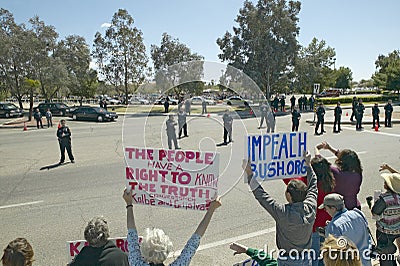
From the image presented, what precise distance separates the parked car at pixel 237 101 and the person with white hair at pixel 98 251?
1626 mm

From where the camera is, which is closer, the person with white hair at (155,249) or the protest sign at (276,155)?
the person with white hair at (155,249)

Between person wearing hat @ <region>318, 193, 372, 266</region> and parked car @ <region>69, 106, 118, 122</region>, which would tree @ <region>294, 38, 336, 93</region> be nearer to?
parked car @ <region>69, 106, 118, 122</region>

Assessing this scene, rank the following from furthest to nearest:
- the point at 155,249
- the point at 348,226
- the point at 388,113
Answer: the point at 388,113 < the point at 348,226 < the point at 155,249

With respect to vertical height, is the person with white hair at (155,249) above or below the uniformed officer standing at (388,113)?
below

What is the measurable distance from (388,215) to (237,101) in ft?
6.65

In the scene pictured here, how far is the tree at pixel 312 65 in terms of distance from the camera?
127 feet

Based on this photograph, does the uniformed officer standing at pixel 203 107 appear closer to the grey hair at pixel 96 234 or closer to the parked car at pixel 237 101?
the parked car at pixel 237 101

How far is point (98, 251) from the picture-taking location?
278 centimetres

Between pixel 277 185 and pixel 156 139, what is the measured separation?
16.6 ft

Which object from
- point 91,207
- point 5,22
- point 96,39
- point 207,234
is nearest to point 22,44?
point 5,22

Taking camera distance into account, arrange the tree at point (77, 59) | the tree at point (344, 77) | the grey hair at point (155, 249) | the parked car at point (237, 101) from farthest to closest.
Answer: the tree at point (344, 77), the tree at point (77, 59), the parked car at point (237, 101), the grey hair at point (155, 249)

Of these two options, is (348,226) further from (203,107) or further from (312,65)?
(312,65)

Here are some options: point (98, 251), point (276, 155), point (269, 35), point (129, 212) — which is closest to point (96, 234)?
point (98, 251)

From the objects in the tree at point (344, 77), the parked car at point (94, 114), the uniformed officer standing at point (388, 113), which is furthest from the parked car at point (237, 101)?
the tree at point (344, 77)
